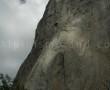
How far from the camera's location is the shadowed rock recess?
9.75 m

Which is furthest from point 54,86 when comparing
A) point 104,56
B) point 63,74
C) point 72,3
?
point 72,3

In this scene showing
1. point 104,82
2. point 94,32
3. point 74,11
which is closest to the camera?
point 104,82

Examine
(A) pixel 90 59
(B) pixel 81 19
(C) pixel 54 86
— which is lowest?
(C) pixel 54 86

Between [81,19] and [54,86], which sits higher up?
[81,19]

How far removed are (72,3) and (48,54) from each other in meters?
2.24

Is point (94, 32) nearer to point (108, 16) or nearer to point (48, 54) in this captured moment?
point (108, 16)

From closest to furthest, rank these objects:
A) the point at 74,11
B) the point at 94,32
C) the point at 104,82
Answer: the point at 104,82 → the point at 94,32 → the point at 74,11

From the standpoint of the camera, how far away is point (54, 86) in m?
9.93

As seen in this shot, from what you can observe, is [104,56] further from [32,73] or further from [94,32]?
[32,73]

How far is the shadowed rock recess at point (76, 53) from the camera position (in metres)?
9.75

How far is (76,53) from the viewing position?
10.2 meters

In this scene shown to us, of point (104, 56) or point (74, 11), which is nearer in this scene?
point (104, 56)

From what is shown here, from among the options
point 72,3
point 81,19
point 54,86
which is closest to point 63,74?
point 54,86

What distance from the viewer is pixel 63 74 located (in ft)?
33.1
